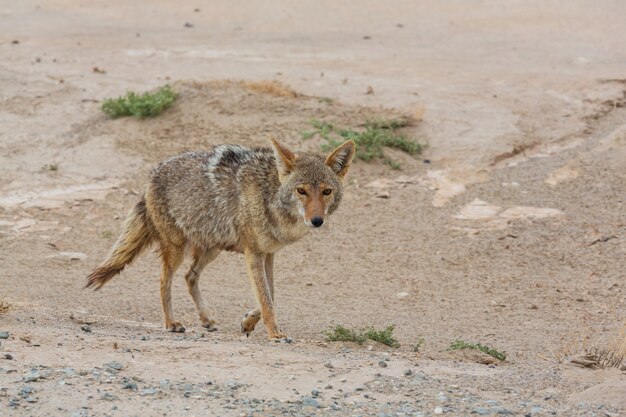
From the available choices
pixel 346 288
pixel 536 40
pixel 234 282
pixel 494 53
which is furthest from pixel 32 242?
pixel 536 40

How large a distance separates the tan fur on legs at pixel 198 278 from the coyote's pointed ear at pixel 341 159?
1368mm

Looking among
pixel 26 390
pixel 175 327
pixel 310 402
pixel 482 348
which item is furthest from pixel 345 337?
pixel 26 390

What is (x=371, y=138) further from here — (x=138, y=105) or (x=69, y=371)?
(x=69, y=371)

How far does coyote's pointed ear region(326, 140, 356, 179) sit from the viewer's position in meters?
9.05

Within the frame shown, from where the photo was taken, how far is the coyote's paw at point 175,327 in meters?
9.41

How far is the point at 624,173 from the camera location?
12.8m

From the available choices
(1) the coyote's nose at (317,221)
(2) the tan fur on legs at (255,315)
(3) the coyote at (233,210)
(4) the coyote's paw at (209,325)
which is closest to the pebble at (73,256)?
(3) the coyote at (233,210)

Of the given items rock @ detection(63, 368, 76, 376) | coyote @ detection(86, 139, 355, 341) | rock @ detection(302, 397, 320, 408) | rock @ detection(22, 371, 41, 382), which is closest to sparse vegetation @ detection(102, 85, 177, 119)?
coyote @ detection(86, 139, 355, 341)

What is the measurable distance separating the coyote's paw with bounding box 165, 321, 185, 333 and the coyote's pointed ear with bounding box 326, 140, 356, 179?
1.91 metres

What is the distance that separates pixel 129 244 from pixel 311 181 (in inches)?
74.8

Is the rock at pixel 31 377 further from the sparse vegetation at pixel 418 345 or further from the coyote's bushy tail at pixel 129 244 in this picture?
the sparse vegetation at pixel 418 345

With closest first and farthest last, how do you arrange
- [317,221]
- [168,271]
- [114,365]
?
[114,365], [317,221], [168,271]

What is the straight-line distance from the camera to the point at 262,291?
9.01 metres

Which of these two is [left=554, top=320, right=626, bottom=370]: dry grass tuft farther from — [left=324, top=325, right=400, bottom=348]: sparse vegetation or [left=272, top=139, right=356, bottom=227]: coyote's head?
[left=272, top=139, right=356, bottom=227]: coyote's head
